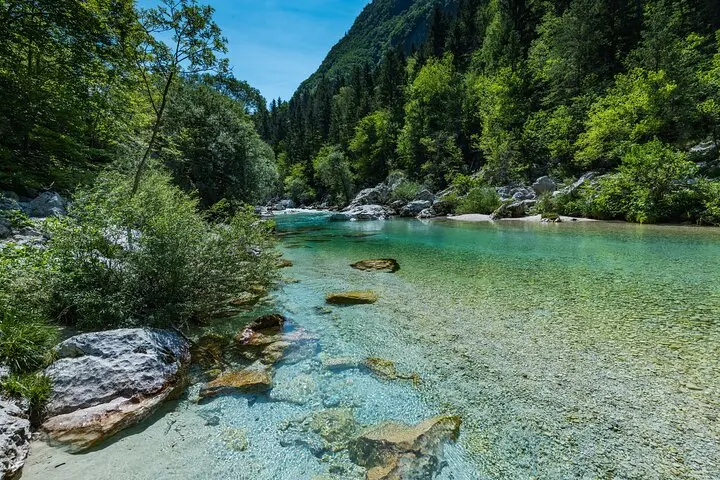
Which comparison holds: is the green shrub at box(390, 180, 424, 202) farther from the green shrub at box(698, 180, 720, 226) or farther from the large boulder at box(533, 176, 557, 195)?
the green shrub at box(698, 180, 720, 226)

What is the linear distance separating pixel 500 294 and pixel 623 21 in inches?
1742

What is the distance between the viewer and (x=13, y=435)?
9.87 feet

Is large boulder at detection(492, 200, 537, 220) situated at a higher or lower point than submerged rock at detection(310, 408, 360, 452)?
higher

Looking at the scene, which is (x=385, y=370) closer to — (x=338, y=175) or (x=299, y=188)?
(x=338, y=175)

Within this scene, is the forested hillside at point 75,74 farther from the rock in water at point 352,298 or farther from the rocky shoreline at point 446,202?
the rocky shoreline at point 446,202

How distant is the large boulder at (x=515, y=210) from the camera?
2725cm

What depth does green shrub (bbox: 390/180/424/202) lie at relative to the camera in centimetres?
4225

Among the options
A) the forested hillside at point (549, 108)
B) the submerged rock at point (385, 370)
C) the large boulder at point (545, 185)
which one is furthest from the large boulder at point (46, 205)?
the large boulder at point (545, 185)

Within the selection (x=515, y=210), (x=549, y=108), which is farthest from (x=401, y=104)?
(x=515, y=210)

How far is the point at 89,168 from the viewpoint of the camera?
1254 cm

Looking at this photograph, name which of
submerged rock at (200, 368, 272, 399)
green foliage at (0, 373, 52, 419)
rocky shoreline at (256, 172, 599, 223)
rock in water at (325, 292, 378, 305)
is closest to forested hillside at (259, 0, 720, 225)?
rocky shoreline at (256, 172, 599, 223)

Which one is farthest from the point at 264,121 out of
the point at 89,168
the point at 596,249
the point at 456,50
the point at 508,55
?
the point at 596,249

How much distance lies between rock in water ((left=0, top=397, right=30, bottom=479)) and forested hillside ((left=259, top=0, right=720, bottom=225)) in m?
25.5

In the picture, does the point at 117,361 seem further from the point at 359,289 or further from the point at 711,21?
the point at 711,21
